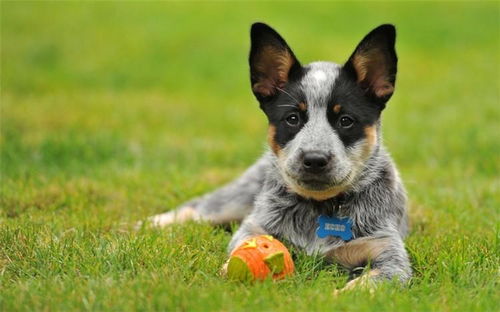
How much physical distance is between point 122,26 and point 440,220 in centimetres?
1271

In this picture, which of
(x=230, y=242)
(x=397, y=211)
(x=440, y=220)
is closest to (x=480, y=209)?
(x=440, y=220)

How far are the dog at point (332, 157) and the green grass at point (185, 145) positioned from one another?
0.27 meters

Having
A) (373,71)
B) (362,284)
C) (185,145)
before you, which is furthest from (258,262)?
(185,145)

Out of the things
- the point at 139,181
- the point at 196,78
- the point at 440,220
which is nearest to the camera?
the point at 440,220

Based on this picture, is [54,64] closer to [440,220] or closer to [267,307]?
[440,220]

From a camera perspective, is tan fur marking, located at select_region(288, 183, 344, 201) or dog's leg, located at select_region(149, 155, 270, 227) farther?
dog's leg, located at select_region(149, 155, 270, 227)

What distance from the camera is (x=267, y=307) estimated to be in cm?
445

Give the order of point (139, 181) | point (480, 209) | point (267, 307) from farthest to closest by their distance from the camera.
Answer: point (139, 181)
point (480, 209)
point (267, 307)

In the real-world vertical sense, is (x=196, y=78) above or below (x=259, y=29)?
below

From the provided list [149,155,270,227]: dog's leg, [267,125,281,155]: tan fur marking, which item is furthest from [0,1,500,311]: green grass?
[267,125,281,155]: tan fur marking

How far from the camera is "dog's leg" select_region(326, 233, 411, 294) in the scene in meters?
5.15

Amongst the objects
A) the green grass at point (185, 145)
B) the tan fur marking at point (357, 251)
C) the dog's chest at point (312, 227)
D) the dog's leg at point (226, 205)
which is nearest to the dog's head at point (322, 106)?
the dog's chest at point (312, 227)

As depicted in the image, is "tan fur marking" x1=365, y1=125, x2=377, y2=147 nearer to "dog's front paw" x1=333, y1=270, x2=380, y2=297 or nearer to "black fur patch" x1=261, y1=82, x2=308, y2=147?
"black fur patch" x1=261, y1=82, x2=308, y2=147

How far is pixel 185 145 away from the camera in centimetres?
1066
